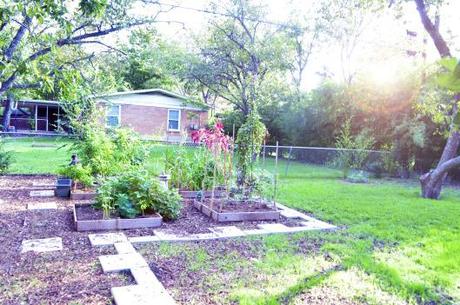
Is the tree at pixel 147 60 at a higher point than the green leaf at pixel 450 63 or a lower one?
higher

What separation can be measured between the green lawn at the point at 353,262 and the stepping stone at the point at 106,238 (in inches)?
19.2

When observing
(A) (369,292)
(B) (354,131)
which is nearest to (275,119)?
(B) (354,131)

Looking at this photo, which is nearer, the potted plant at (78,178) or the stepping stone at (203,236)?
the stepping stone at (203,236)

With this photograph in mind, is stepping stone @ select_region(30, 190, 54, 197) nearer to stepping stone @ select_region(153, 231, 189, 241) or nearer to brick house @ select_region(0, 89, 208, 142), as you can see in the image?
stepping stone @ select_region(153, 231, 189, 241)

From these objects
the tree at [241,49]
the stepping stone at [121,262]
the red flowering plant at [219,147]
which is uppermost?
the tree at [241,49]

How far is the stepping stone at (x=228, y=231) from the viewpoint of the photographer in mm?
4551

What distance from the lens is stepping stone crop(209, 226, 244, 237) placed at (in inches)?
179

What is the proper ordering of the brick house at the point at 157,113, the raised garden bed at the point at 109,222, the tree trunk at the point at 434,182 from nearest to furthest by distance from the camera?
the raised garden bed at the point at 109,222 < the tree trunk at the point at 434,182 < the brick house at the point at 157,113

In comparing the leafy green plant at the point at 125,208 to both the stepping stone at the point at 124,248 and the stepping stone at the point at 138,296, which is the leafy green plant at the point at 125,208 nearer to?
the stepping stone at the point at 124,248

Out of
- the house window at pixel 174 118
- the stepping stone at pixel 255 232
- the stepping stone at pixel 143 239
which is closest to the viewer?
the stepping stone at pixel 143 239

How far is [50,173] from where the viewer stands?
8906 millimetres

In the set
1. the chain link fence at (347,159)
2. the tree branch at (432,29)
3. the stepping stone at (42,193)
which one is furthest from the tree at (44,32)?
the chain link fence at (347,159)

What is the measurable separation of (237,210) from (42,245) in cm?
268

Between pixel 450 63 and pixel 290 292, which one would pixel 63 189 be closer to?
pixel 290 292
